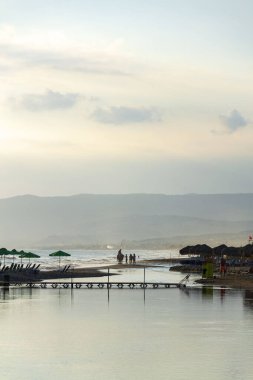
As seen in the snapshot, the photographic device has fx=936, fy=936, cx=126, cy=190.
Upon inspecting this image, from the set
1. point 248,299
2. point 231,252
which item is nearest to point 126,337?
point 248,299

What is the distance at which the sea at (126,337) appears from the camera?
27.2 meters

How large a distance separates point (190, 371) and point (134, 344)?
254 inches

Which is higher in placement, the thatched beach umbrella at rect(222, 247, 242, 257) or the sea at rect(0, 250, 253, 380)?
the thatched beach umbrella at rect(222, 247, 242, 257)

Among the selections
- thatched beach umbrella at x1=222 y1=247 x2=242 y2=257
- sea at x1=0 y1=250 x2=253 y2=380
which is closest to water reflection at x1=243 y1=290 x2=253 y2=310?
sea at x1=0 y1=250 x2=253 y2=380

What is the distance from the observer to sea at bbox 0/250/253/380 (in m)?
27.2

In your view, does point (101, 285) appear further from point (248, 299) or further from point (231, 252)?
point (231, 252)

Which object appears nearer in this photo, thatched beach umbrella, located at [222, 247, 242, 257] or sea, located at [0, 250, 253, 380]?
sea, located at [0, 250, 253, 380]

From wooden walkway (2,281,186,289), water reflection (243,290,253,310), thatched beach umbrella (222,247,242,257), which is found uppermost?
thatched beach umbrella (222,247,242,257)

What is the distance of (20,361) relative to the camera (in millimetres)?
28938

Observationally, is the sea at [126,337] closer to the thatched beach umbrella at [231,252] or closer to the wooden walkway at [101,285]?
the wooden walkway at [101,285]

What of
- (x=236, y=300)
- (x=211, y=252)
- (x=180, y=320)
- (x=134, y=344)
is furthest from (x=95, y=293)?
(x=211, y=252)

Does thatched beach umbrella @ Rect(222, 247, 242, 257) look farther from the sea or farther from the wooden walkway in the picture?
the sea

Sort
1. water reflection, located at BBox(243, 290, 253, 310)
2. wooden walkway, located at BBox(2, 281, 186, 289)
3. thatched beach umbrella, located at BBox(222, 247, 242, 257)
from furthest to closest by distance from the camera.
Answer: thatched beach umbrella, located at BBox(222, 247, 242, 257), wooden walkway, located at BBox(2, 281, 186, 289), water reflection, located at BBox(243, 290, 253, 310)

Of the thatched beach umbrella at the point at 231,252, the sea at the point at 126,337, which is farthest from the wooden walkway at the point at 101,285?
the thatched beach umbrella at the point at 231,252
